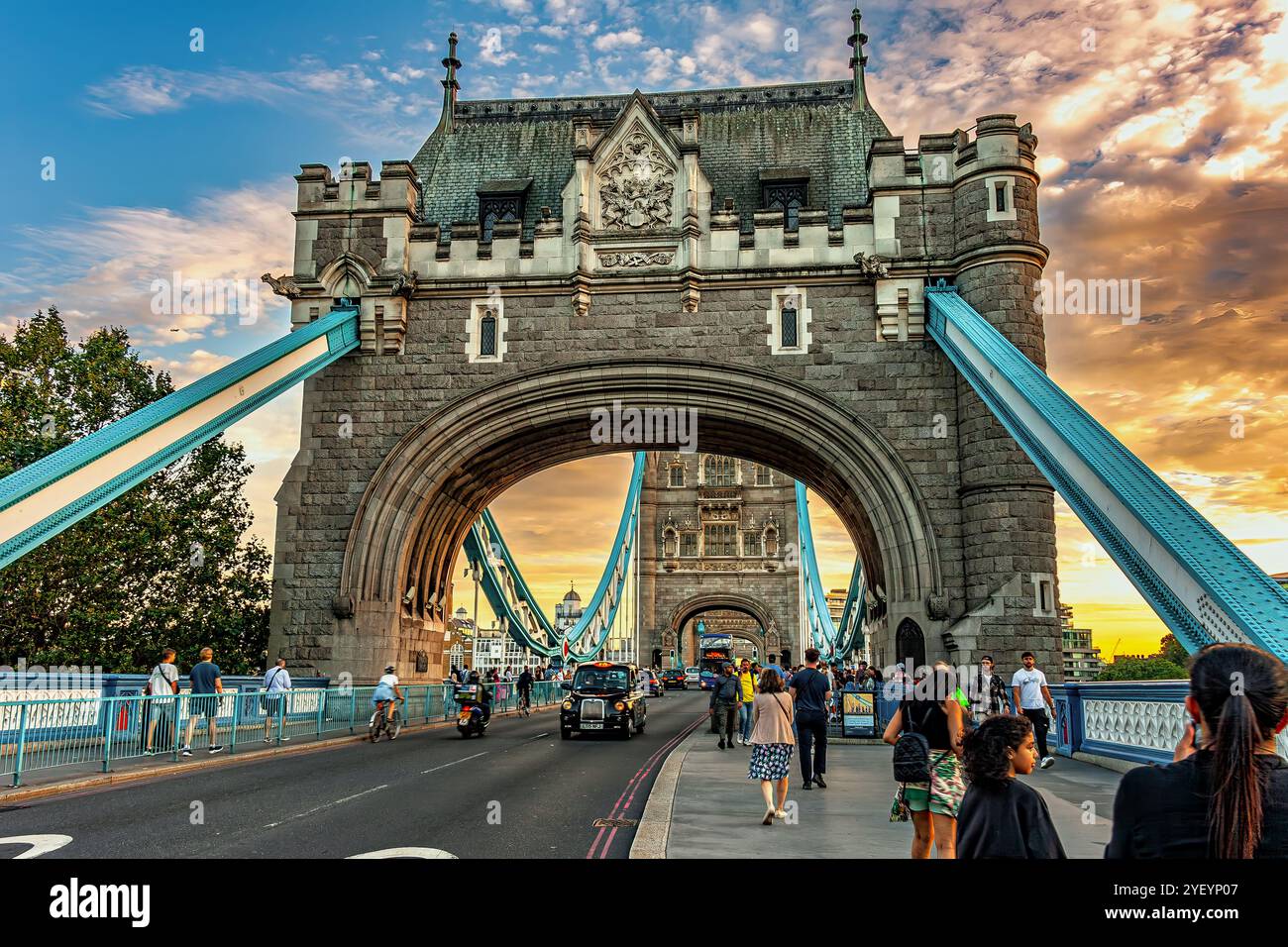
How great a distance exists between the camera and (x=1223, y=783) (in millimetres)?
2504

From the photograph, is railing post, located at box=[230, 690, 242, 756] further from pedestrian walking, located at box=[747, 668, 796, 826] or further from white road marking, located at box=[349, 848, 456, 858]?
pedestrian walking, located at box=[747, 668, 796, 826]

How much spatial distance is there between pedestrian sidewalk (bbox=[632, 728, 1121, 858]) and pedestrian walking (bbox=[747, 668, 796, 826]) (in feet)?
0.98

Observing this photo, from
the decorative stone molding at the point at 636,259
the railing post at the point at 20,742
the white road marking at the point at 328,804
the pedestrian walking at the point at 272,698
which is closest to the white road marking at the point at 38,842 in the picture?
the white road marking at the point at 328,804

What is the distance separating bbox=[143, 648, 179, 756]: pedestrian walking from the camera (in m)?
13.3

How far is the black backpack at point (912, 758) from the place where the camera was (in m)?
5.92

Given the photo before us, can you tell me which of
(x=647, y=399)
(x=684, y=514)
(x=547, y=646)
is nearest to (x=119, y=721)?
(x=647, y=399)

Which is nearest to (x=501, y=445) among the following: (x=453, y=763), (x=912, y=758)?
(x=453, y=763)

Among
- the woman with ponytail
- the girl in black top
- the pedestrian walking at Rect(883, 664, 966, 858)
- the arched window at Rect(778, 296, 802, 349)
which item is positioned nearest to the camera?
the woman with ponytail

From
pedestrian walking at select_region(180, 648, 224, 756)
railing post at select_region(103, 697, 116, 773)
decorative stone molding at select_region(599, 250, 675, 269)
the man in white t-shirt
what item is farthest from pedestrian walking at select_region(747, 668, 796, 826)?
decorative stone molding at select_region(599, 250, 675, 269)

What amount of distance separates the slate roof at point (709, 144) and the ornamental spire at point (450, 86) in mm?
228

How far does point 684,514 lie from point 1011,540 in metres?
52.9

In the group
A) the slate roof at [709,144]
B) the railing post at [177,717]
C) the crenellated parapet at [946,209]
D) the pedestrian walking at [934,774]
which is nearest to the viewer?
the pedestrian walking at [934,774]

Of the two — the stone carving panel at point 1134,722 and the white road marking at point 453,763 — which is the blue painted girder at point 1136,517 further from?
the white road marking at point 453,763
